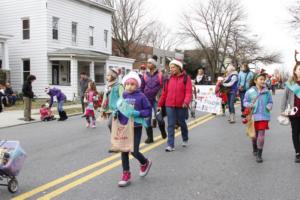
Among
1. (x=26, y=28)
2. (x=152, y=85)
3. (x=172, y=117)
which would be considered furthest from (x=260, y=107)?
(x=26, y=28)

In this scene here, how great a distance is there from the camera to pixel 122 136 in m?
5.63

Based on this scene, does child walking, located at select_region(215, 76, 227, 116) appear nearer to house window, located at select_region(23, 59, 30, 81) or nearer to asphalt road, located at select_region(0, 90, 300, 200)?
asphalt road, located at select_region(0, 90, 300, 200)

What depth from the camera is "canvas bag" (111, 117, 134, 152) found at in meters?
5.61

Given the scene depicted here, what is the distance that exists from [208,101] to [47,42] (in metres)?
16.5

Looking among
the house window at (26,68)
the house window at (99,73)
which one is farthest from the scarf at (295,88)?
the house window at (99,73)

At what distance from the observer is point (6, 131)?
42.0 feet

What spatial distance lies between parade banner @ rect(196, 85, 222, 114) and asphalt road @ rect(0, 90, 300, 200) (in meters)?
4.52

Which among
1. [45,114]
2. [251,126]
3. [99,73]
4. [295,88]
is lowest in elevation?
[45,114]

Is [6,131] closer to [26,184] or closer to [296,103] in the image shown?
[26,184]

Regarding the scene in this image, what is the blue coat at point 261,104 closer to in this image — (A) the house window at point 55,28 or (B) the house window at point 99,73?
(A) the house window at point 55,28

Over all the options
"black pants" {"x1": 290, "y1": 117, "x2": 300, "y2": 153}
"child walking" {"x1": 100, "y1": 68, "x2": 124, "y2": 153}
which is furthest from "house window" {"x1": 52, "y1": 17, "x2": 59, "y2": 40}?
"black pants" {"x1": 290, "y1": 117, "x2": 300, "y2": 153}

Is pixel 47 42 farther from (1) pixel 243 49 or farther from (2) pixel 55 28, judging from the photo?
(1) pixel 243 49

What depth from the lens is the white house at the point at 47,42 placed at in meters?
28.4

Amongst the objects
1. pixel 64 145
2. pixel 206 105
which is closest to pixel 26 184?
pixel 64 145
